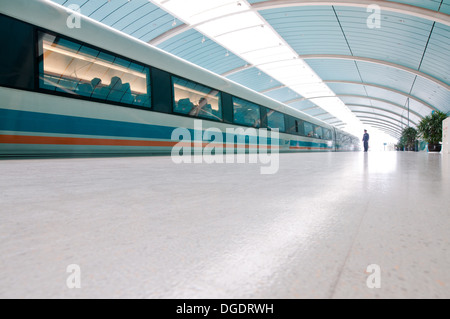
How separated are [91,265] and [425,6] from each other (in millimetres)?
14660

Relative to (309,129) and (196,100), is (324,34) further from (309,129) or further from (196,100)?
(196,100)

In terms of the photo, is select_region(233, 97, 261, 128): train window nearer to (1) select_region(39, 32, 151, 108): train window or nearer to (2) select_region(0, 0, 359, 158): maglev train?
(2) select_region(0, 0, 359, 158): maglev train

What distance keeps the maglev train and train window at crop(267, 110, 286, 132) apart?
390 centimetres

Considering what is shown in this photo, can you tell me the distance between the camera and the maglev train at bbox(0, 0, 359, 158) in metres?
4.10

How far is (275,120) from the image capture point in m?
11.8

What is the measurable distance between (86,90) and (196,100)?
9.97ft

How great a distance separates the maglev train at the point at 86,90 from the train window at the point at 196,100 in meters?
0.03

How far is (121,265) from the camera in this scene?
1.78 ft
